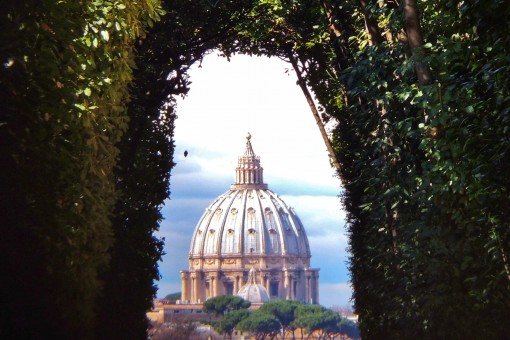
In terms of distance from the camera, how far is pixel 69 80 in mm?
18125

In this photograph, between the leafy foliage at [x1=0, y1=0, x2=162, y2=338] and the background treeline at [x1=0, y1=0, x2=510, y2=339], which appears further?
the background treeline at [x1=0, y1=0, x2=510, y2=339]

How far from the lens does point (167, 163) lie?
1432 inches

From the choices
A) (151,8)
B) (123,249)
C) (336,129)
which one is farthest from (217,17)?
(151,8)

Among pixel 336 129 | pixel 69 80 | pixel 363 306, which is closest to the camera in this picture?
pixel 69 80

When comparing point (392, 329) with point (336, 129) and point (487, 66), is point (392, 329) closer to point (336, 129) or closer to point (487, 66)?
point (336, 129)

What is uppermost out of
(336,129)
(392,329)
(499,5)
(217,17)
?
(217,17)

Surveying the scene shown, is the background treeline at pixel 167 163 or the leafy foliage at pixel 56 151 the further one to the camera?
the background treeline at pixel 167 163

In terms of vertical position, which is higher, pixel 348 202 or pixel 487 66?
pixel 348 202

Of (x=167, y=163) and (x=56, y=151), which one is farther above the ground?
(x=167, y=163)

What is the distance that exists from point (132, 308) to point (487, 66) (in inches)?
800

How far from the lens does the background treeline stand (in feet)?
48.9

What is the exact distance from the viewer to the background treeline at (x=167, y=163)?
14.9 meters

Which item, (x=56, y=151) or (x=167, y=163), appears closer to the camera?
(x=56, y=151)

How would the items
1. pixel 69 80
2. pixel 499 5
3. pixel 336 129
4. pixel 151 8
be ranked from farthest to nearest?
pixel 336 129 → pixel 151 8 → pixel 69 80 → pixel 499 5
